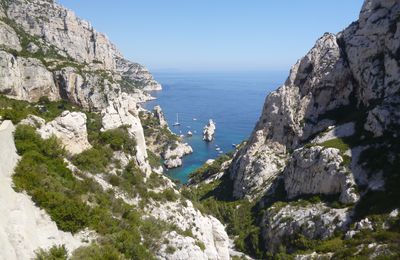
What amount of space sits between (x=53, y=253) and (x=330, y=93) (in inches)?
2163

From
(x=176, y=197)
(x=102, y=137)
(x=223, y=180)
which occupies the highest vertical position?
(x=102, y=137)

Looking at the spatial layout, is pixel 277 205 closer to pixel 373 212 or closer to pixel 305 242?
pixel 305 242

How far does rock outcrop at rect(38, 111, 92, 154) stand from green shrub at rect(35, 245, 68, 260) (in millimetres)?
A: 12440

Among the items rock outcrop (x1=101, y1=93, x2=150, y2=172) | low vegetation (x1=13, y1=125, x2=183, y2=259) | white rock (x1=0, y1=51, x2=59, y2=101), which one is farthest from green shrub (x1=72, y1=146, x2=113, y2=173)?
white rock (x1=0, y1=51, x2=59, y2=101)

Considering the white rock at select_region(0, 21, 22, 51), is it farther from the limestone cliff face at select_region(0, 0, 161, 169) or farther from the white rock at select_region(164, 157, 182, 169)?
the white rock at select_region(164, 157, 182, 169)

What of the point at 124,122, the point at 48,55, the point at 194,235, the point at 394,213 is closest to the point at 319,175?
the point at 394,213

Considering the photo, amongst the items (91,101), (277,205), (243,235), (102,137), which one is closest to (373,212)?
(277,205)

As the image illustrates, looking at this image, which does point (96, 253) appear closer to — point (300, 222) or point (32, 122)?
point (32, 122)

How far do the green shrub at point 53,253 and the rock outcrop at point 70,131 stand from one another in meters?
12.4

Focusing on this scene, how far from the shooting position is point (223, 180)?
79.9 meters

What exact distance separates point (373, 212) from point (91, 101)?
82593 millimetres

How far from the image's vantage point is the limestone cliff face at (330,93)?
5025 cm

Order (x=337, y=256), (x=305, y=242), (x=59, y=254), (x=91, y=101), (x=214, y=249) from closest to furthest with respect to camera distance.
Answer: (x=59, y=254), (x=214, y=249), (x=337, y=256), (x=305, y=242), (x=91, y=101)

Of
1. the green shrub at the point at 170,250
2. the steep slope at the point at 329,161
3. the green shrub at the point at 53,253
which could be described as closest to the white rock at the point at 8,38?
the steep slope at the point at 329,161
